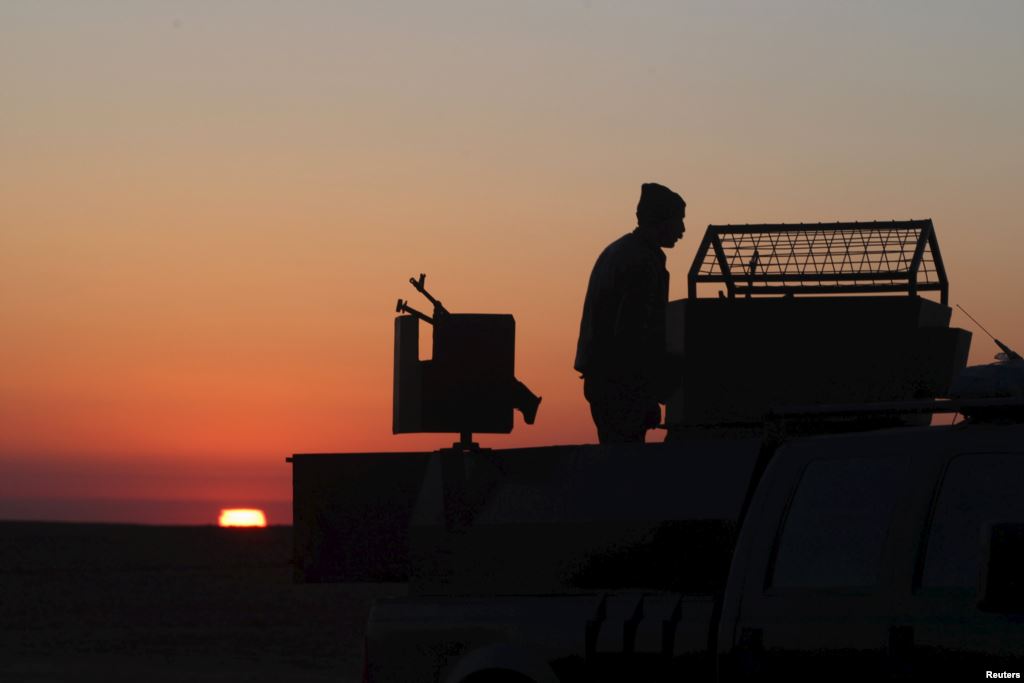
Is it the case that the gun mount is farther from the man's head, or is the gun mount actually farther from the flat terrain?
the flat terrain

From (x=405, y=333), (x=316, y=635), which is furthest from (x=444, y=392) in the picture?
(x=316, y=635)

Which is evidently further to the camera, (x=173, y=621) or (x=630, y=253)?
(x=173, y=621)

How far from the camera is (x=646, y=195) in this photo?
9.90m

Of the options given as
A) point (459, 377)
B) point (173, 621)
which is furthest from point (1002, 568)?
point (173, 621)

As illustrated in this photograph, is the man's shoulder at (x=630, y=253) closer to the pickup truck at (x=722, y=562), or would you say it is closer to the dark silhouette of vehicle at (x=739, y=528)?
the dark silhouette of vehicle at (x=739, y=528)

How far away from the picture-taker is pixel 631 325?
9.44 m

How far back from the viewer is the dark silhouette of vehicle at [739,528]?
6.23 meters

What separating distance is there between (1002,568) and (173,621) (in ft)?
93.9

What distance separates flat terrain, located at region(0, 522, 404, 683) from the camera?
22938mm

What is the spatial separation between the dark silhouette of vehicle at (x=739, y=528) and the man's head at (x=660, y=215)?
1.04 m

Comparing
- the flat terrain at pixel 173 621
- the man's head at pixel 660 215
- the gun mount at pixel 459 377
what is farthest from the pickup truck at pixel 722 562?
the flat terrain at pixel 173 621

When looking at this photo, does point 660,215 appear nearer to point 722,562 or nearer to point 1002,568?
point 722,562

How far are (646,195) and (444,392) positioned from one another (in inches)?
64.8

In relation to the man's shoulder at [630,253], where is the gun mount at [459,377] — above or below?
below
